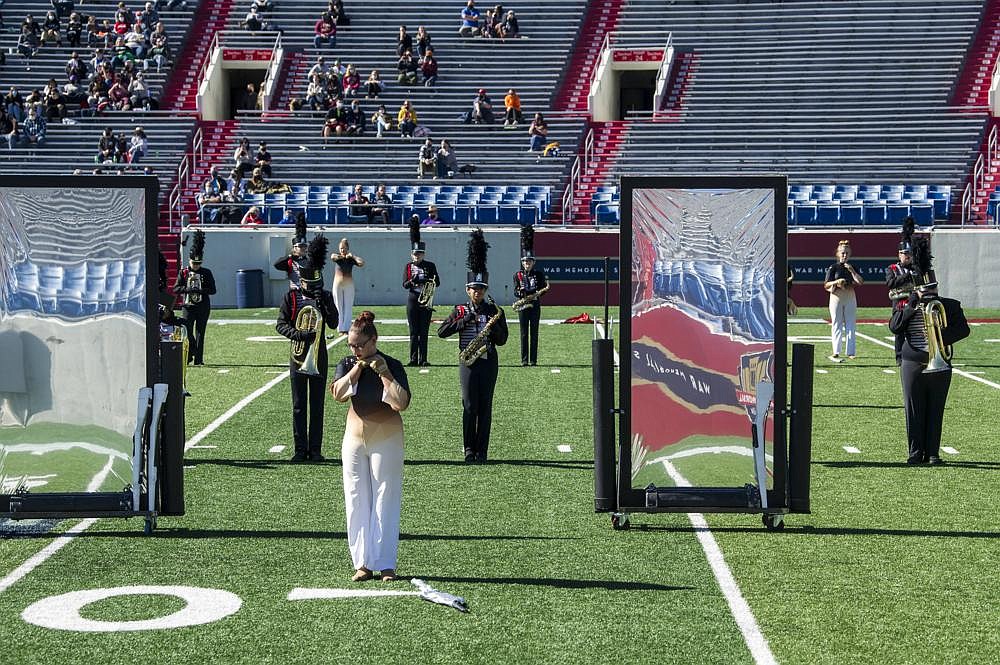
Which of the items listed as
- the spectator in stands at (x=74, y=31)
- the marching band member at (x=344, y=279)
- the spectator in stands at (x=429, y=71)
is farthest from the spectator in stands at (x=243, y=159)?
the marching band member at (x=344, y=279)

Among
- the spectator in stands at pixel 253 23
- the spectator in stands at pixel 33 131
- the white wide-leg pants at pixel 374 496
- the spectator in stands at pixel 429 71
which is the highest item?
the spectator in stands at pixel 253 23

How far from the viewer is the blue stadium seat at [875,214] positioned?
34406 millimetres

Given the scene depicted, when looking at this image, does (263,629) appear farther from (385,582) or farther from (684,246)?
(684,246)

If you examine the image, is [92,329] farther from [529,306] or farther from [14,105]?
[14,105]

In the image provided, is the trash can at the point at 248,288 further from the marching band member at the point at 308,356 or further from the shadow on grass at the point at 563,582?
the shadow on grass at the point at 563,582

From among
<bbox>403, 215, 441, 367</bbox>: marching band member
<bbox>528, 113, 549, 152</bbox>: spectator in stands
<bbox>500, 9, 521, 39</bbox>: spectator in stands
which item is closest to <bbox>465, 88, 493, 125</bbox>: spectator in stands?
<bbox>528, 113, 549, 152</bbox>: spectator in stands

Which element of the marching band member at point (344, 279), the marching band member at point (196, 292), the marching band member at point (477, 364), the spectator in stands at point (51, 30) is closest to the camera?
the marching band member at point (477, 364)

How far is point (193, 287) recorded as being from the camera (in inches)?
849

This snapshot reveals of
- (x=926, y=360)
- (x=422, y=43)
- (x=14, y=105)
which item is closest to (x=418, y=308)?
(x=926, y=360)

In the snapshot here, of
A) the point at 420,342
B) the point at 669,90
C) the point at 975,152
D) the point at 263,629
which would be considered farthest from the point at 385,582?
the point at 669,90

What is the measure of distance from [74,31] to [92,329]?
1440 inches

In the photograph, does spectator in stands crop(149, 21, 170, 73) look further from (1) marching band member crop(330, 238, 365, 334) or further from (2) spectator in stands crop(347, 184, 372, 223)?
(1) marching band member crop(330, 238, 365, 334)

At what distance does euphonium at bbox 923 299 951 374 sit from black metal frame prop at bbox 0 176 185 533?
664 cm

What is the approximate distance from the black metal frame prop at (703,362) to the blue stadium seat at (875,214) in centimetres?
2504
